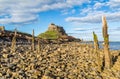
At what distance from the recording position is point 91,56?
47344 millimetres

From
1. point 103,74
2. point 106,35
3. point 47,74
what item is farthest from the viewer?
point 106,35

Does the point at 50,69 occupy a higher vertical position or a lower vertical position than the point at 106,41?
lower

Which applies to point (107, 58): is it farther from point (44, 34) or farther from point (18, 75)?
point (44, 34)

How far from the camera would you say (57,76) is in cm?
3011

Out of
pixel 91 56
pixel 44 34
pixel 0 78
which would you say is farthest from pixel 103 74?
pixel 44 34

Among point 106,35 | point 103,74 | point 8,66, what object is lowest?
point 103,74

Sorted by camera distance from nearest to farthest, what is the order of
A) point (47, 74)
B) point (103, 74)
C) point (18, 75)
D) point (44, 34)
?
point (18, 75) < point (47, 74) < point (103, 74) < point (44, 34)

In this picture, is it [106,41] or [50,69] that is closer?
[50,69]

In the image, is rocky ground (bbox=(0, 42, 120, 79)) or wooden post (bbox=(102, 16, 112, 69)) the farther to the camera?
wooden post (bbox=(102, 16, 112, 69))

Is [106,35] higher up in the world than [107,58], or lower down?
higher up

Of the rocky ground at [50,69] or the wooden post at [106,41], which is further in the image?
the wooden post at [106,41]

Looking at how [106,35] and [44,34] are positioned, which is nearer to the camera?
[106,35]

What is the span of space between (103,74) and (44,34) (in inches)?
4044

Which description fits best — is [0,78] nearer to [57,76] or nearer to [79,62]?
[57,76]
